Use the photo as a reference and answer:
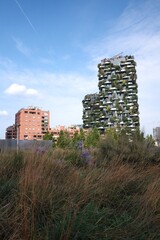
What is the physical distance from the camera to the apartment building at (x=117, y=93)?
374 feet

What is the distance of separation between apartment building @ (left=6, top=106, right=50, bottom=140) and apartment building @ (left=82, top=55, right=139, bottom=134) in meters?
27.0

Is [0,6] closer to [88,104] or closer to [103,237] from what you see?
[103,237]

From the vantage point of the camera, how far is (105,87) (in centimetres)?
12025

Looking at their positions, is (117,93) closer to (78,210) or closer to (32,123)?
(32,123)

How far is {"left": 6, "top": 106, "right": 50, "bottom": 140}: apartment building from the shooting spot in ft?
412

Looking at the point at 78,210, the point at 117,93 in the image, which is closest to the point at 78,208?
the point at 78,210

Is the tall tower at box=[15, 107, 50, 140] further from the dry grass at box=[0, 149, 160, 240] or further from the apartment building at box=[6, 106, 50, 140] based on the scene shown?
the dry grass at box=[0, 149, 160, 240]

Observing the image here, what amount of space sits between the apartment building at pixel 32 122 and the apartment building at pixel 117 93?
27.0 meters

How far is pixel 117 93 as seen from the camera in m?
118

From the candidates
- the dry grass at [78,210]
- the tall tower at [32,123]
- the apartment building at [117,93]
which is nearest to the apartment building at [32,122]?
the tall tower at [32,123]

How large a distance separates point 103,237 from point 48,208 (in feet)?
2.03

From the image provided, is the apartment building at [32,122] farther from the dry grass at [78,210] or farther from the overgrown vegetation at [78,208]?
the dry grass at [78,210]

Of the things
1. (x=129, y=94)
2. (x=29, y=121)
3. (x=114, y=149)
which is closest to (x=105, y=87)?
(x=129, y=94)

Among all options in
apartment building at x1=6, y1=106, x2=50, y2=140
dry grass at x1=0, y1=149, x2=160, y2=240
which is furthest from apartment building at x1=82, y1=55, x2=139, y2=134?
dry grass at x1=0, y1=149, x2=160, y2=240
